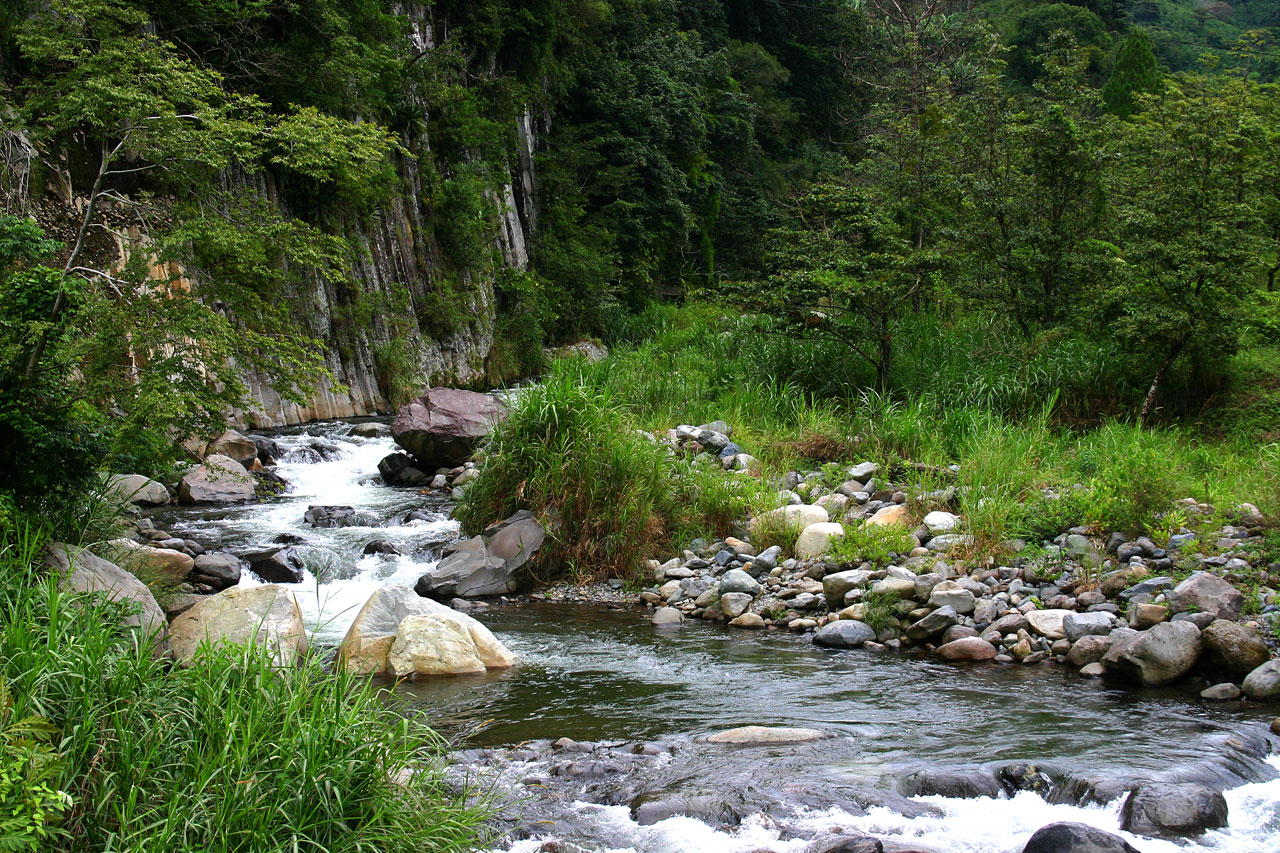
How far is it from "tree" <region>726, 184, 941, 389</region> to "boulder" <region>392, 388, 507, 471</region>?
13.7ft

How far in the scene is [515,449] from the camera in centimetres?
842

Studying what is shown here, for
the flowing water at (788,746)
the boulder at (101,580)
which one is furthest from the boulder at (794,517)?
the boulder at (101,580)

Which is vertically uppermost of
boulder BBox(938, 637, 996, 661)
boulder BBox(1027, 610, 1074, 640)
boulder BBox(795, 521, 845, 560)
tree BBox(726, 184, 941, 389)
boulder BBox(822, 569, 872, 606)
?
tree BBox(726, 184, 941, 389)

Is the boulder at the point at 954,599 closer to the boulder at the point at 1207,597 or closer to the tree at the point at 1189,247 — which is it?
the boulder at the point at 1207,597

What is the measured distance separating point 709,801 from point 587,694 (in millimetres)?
1561

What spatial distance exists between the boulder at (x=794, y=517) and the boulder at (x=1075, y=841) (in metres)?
4.71

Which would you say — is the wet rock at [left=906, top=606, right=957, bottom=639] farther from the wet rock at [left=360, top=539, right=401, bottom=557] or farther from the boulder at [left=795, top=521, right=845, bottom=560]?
the wet rock at [left=360, top=539, right=401, bottom=557]

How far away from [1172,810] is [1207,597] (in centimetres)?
249

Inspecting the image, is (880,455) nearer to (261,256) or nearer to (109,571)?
(261,256)

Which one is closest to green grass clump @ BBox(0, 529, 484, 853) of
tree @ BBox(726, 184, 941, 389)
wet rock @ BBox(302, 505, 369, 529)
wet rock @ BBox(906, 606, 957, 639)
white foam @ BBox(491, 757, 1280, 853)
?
white foam @ BBox(491, 757, 1280, 853)

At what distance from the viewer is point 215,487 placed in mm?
9930

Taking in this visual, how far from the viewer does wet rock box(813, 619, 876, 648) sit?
6.39m

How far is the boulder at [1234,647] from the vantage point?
17.2 ft

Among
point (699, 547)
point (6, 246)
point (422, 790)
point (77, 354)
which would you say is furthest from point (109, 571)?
point (699, 547)
